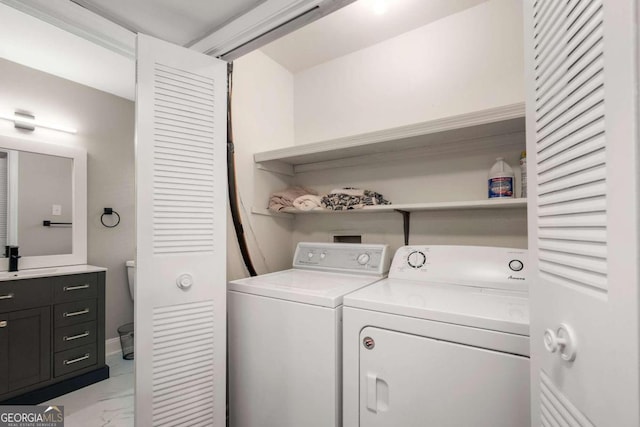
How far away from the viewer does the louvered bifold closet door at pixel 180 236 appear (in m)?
1.20

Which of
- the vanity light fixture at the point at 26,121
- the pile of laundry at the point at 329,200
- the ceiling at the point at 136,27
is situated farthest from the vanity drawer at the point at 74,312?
the ceiling at the point at 136,27

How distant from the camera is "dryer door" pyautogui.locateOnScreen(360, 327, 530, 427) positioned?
2.99 ft

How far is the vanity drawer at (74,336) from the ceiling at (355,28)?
9.17ft

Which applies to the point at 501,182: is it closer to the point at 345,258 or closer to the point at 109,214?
the point at 345,258

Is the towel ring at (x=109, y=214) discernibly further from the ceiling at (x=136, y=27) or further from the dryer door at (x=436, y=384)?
the dryer door at (x=436, y=384)

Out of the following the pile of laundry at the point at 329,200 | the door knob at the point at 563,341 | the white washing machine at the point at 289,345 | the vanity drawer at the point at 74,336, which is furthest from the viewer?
the vanity drawer at the point at 74,336

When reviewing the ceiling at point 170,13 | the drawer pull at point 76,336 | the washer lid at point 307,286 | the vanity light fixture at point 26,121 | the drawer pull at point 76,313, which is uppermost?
the ceiling at point 170,13

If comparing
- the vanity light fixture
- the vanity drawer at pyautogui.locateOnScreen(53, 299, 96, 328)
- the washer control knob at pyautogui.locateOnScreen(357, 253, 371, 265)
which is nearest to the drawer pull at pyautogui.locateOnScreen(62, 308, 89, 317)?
the vanity drawer at pyautogui.locateOnScreen(53, 299, 96, 328)

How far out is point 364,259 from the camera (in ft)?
5.95

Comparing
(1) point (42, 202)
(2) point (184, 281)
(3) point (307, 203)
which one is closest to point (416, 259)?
(3) point (307, 203)

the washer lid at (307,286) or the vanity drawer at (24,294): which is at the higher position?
the washer lid at (307,286)

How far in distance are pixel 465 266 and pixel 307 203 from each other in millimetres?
1091

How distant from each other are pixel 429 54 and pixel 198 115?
1576 millimetres

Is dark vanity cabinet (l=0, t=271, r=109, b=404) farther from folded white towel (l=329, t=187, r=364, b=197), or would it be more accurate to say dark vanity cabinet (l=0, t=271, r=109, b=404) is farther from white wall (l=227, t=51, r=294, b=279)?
folded white towel (l=329, t=187, r=364, b=197)
